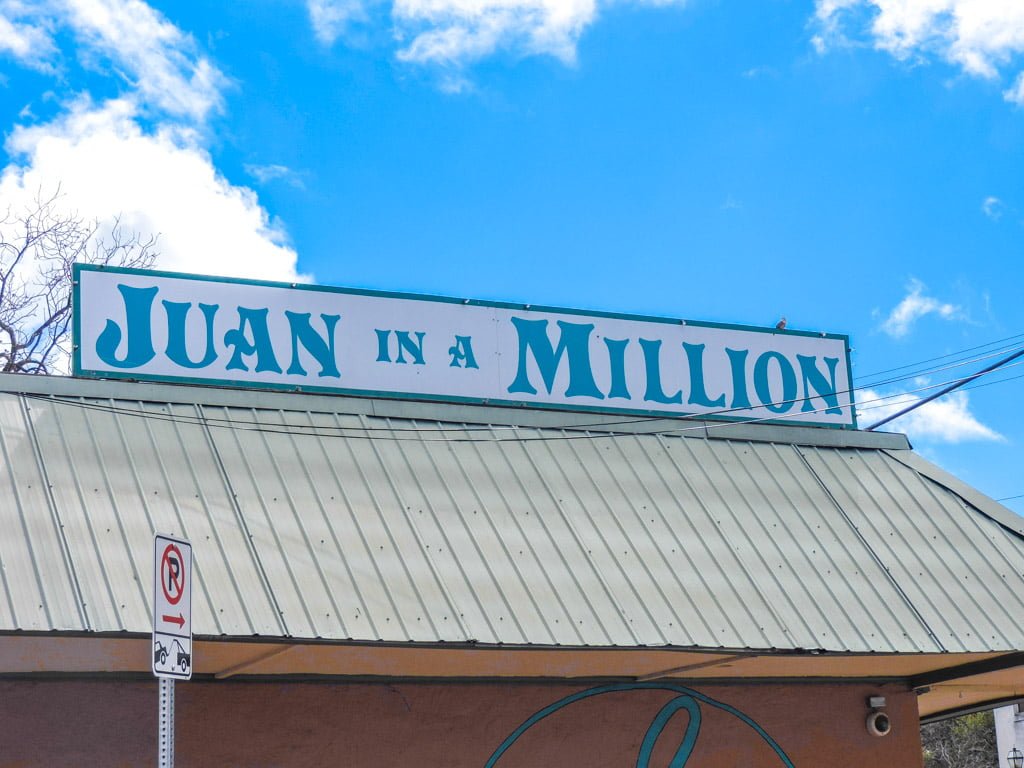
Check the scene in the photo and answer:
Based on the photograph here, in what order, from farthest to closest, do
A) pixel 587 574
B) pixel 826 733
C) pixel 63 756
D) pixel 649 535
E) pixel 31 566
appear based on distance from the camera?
pixel 826 733 → pixel 649 535 → pixel 587 574 → pixel 63 756 → pixel 31 566

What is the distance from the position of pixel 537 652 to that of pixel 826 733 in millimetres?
3734

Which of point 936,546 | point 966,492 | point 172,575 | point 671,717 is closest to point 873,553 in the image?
point 936,546

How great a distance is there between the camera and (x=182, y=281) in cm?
1102

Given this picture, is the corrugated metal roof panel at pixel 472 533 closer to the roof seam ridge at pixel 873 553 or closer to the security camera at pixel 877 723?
the roof seam ridge at pixel 873 553

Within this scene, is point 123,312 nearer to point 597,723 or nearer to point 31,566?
point 31,566

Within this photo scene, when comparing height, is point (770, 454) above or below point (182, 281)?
below

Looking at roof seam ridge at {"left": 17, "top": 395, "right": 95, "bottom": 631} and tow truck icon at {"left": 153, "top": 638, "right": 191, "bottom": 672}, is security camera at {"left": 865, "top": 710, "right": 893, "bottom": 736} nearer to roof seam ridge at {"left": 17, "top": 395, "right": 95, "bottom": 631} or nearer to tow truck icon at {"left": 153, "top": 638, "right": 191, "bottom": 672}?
roof seam ridge at {"left": 17, "top": 395, "right": 95, "bottom": 631}

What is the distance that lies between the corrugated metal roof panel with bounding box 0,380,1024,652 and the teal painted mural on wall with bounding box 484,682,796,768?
4.88 feet

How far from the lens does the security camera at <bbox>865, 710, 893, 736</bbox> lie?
11.6m

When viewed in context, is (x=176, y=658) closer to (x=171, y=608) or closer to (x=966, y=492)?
(x=171, y=608)

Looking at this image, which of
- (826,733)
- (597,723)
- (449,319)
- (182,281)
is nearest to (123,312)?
(182,281)

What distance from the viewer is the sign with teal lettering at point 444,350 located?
35.4 feet

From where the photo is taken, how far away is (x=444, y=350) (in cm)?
1173

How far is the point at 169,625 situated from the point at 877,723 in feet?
26.2
